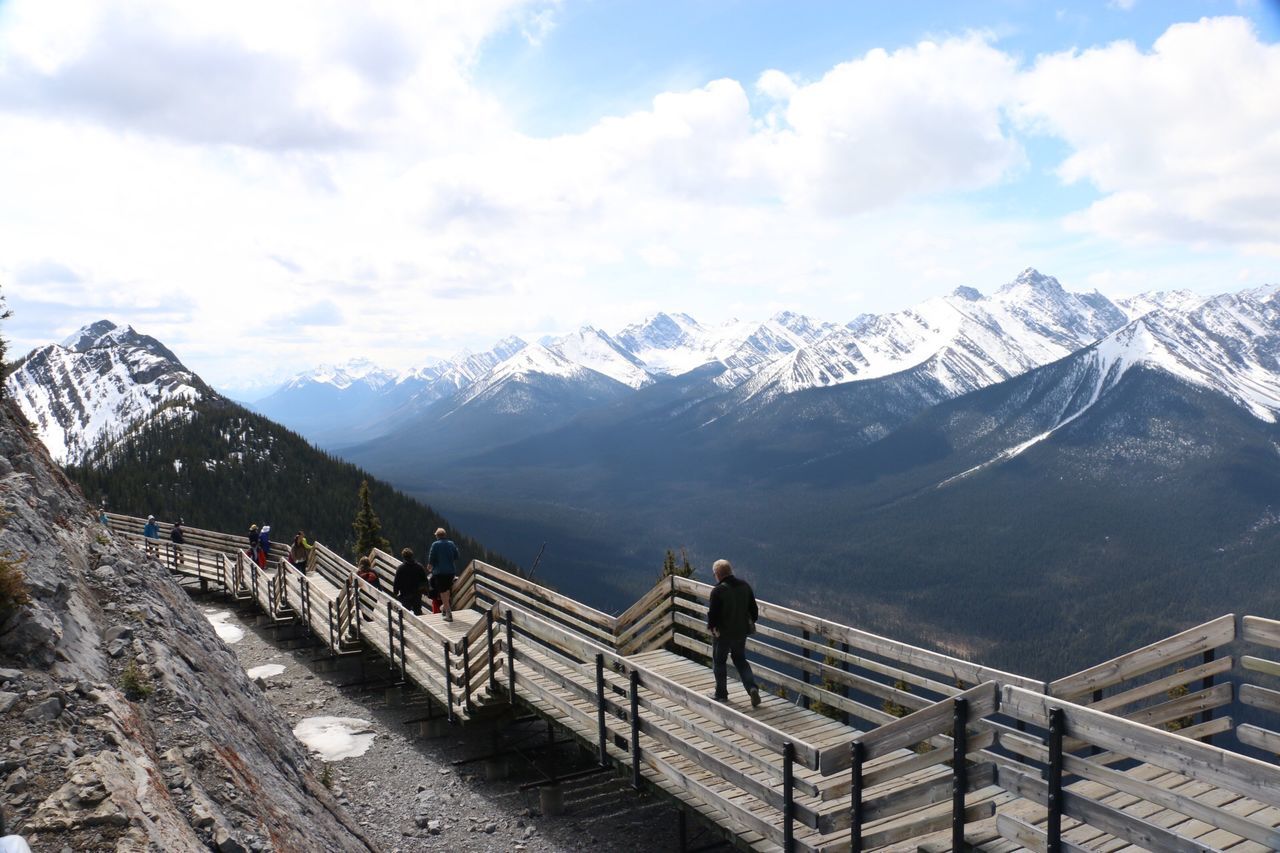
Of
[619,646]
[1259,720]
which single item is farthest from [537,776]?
[1259,720]

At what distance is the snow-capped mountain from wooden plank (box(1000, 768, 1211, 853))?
14583cm

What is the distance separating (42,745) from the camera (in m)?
5.97

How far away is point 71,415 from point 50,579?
195 metres

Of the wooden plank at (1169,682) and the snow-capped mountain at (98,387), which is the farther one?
the snow-capped mountain at (98,387)

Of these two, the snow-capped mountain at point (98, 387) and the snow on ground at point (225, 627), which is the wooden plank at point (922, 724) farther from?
the snow-capped mountain at point (98, 387)

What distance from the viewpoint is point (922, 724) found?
6598 millimetres

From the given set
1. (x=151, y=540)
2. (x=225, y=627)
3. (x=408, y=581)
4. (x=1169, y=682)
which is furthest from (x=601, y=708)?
(x=151, y=540)

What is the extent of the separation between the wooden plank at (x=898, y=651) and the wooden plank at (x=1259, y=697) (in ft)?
6.58

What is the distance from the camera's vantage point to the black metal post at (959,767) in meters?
6.40

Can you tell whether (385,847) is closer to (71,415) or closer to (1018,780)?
(1018,780)

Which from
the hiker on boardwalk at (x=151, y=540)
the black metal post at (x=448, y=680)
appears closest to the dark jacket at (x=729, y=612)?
the black metal post at (x=448, y=680)

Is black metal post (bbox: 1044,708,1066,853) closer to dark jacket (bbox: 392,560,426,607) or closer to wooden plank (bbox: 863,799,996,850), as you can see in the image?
wooden plank (bbox: 863,799,996,850)

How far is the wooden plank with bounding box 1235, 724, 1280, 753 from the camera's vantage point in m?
7.54

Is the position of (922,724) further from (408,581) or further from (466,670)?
(408,581)
